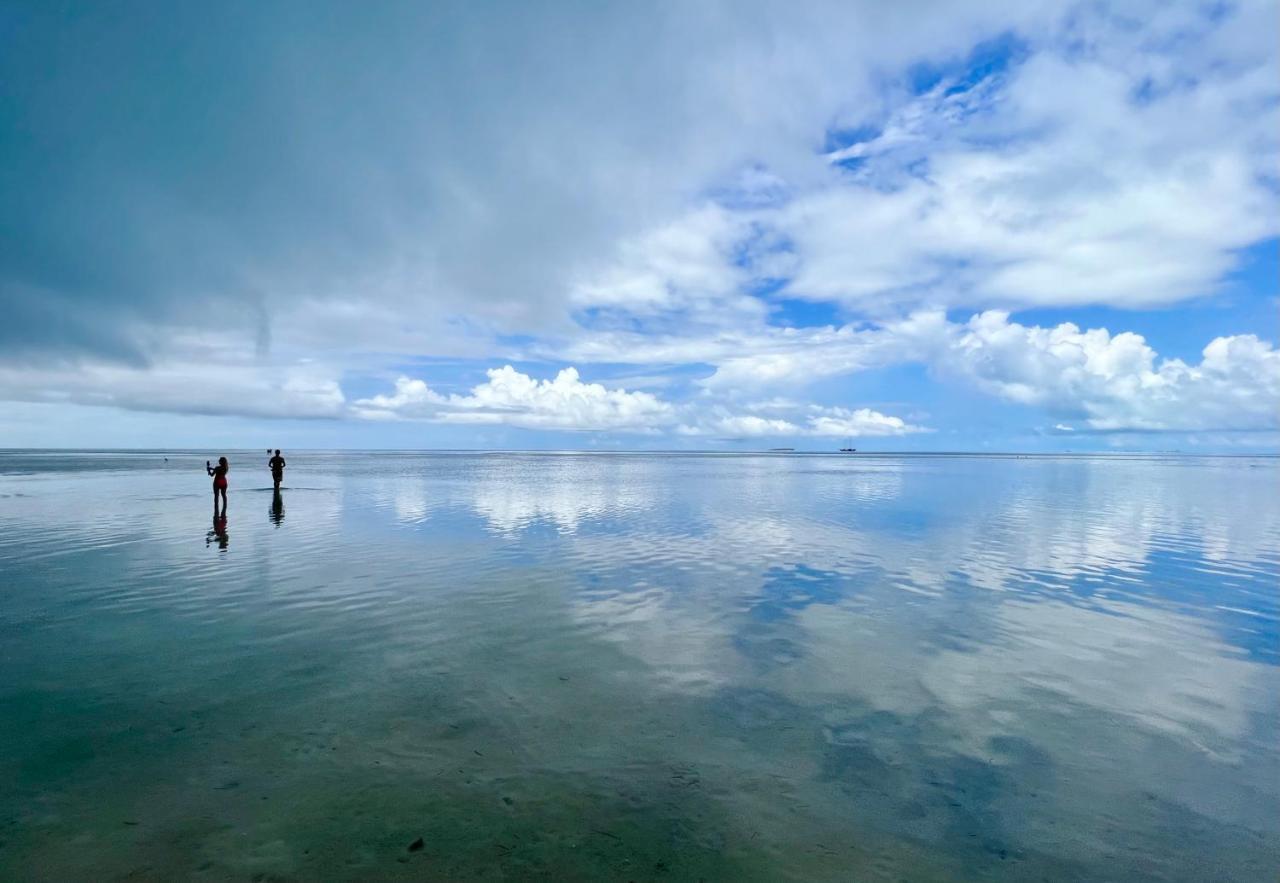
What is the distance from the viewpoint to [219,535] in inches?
1069

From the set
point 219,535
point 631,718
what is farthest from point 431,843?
point 219,535

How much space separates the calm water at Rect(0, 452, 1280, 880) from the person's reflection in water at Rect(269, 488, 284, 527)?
9.77 m

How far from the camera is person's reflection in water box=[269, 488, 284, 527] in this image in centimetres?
3266

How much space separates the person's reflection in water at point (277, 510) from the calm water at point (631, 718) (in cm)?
977

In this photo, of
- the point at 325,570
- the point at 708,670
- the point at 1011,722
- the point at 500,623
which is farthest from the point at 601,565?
the point at 1011,722

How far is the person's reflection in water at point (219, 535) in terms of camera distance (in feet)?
83.1

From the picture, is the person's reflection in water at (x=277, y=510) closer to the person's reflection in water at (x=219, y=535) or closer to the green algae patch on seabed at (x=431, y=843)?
the person's reflection in water at (x=219, y=535)

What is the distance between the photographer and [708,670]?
12.1 meters

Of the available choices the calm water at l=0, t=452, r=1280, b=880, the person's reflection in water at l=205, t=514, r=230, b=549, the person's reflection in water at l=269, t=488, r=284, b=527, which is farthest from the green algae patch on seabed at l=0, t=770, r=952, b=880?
the person's reflection in water at l=269, t=488, r=284, b=527

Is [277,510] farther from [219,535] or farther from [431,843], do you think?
[431,843]

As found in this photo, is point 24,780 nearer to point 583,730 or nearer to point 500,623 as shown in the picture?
point 583,730

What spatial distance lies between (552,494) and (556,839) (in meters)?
46.3

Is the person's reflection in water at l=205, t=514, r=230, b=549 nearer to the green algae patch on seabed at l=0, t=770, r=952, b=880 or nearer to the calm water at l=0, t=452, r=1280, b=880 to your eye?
the calm water at l=0, t=452, r=1280, b=880

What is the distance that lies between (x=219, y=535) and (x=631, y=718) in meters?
24.7
